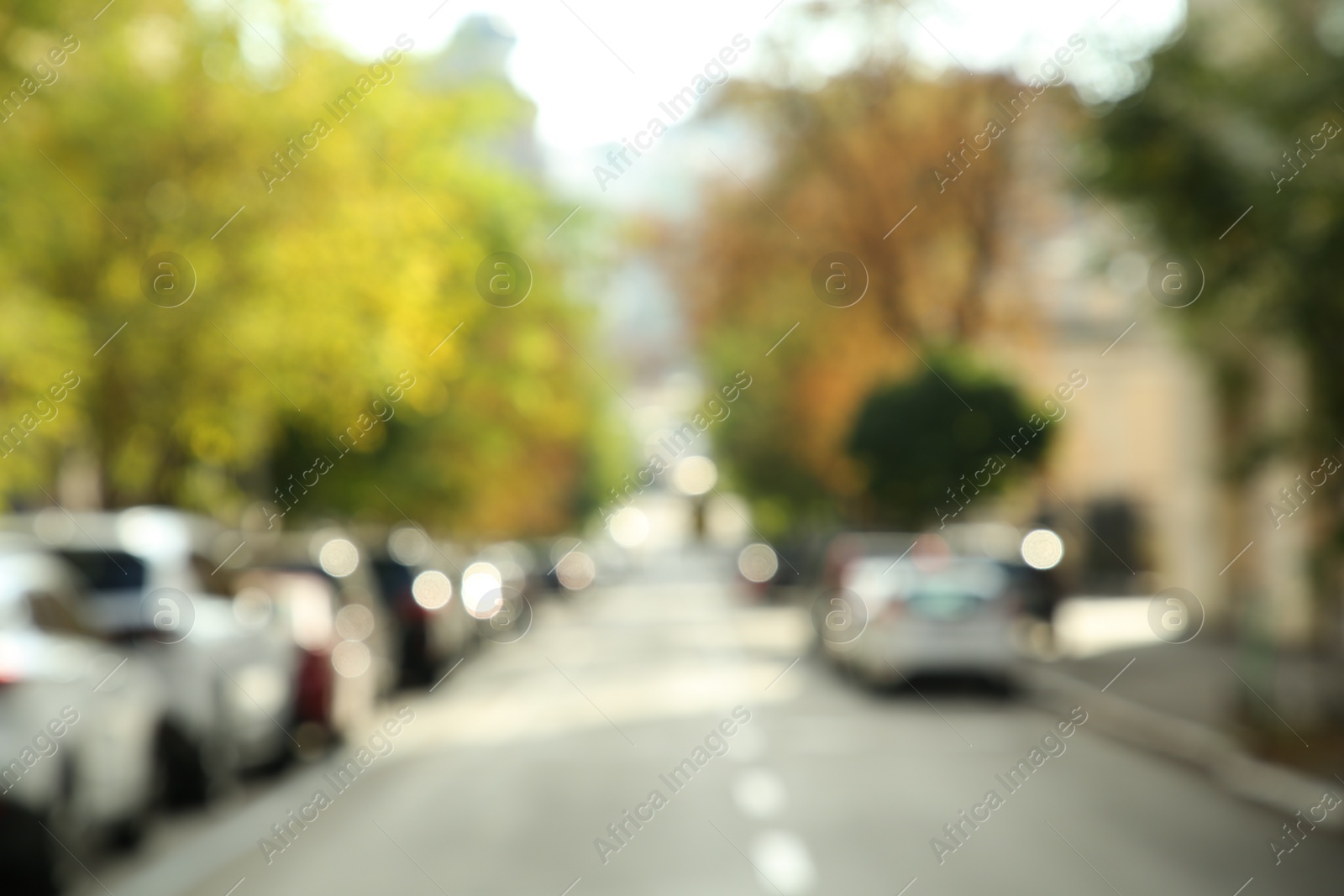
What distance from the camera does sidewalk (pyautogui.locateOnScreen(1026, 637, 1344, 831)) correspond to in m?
12.2

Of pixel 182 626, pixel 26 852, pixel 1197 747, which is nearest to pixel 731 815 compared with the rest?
pixel 182 626

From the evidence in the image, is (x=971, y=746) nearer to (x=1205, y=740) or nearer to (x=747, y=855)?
(x=1205, y=740)

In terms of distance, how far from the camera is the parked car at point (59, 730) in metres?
7.98

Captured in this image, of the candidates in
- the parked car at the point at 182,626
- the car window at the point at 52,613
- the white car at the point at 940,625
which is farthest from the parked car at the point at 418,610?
the car window at the point at 52,613

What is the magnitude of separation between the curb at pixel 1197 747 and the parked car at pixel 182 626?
6956 mm

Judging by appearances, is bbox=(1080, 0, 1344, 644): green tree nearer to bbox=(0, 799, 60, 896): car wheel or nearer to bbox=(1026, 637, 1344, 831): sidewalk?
bbox=(1026, 637, 1344, 831): sidewalk

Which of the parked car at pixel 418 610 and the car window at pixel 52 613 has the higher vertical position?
the car window at pixel 52 613

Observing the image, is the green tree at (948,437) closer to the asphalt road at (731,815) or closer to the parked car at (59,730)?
the asphalt road at (731,815)

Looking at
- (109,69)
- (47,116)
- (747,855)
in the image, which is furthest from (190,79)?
(747,855)

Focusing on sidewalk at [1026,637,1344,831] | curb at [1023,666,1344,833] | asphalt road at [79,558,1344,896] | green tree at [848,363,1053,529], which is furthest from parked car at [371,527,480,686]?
green tree at [848,363,1053,529]

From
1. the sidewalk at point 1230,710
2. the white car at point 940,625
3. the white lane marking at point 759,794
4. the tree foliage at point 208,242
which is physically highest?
the tree foliage at point 208,242

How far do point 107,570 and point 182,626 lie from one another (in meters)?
0.61

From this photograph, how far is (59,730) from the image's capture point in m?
8.44

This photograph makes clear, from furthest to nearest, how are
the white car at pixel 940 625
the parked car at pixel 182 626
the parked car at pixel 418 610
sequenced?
the parked car at pixel 418 610, the white car at pixel 940 625, the parked car at pixel 182 626
